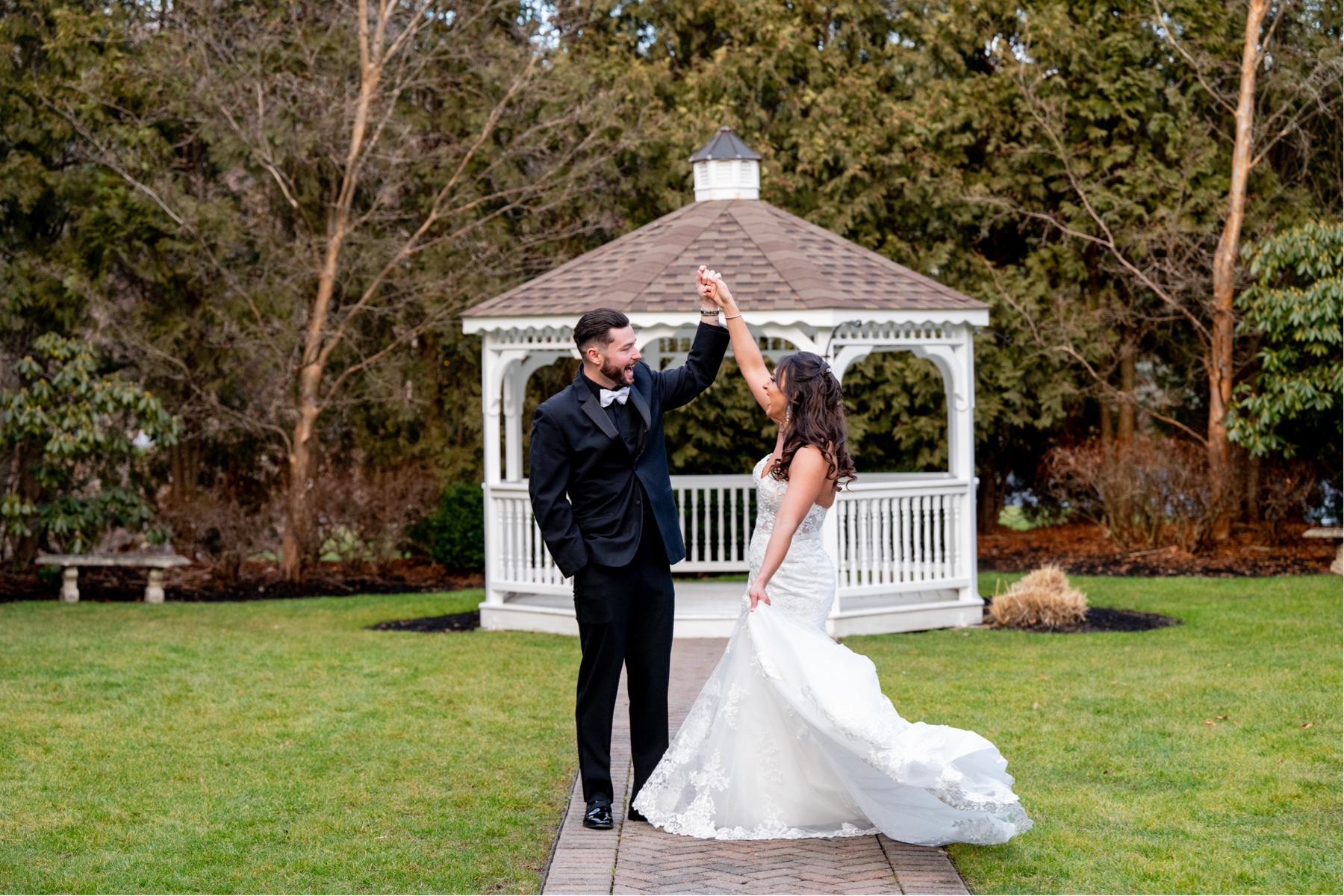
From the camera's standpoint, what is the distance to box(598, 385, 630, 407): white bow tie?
5.68 meters

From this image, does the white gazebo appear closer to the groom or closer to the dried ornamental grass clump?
the dried ornamental grass clump

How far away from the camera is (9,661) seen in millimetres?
10430

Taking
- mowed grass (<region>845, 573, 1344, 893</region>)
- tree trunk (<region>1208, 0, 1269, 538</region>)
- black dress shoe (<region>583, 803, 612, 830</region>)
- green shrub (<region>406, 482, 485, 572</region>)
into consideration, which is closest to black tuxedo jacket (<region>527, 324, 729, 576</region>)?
black dress shoe (<region>583, 803, 612, 830</region>)

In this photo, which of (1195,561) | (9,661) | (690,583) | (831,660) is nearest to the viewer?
(831,660)

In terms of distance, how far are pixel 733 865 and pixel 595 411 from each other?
1780mm

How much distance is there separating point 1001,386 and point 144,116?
10.5m

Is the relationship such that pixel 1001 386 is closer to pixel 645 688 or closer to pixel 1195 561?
pixel 1195 561

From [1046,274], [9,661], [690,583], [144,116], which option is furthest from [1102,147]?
[9,661]

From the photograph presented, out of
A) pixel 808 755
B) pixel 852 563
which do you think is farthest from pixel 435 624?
pixel 808 755

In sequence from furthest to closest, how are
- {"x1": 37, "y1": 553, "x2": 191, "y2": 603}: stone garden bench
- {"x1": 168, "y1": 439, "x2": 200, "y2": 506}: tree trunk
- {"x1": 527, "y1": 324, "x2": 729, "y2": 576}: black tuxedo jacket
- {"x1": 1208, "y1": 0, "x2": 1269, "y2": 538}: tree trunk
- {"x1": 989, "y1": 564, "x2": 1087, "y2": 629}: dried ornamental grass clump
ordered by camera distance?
{"x1": 168, "y1": 439, "x2": 200, "y2": 506}: tree trunk < {"x1": 1208, "y1": 0, "x2": 1269, "y2": 538}: tree trunk < {"x1": 37, "y1": 553, "x2": 191, "y2": 603}: stone garden bench < {"x1": 989, "y1": 564, "x2": 1087, "y2": 629}: dried ornamental grass clump < {"x1": 527, "y1": 324, "x2": 729, "y2": 576}: black tuxedo jacket

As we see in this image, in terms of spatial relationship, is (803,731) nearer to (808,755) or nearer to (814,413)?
(808,755)

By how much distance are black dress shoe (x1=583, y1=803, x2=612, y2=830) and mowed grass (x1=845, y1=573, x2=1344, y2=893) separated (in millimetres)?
1402

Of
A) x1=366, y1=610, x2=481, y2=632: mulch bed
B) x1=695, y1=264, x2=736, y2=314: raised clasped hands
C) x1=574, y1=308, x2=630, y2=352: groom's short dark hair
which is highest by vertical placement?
x1=695, y1=264, x2=736, y2=314: raised clasped hands

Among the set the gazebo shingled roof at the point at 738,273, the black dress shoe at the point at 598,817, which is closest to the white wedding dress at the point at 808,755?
the black dress shoe at the point at 598,817
